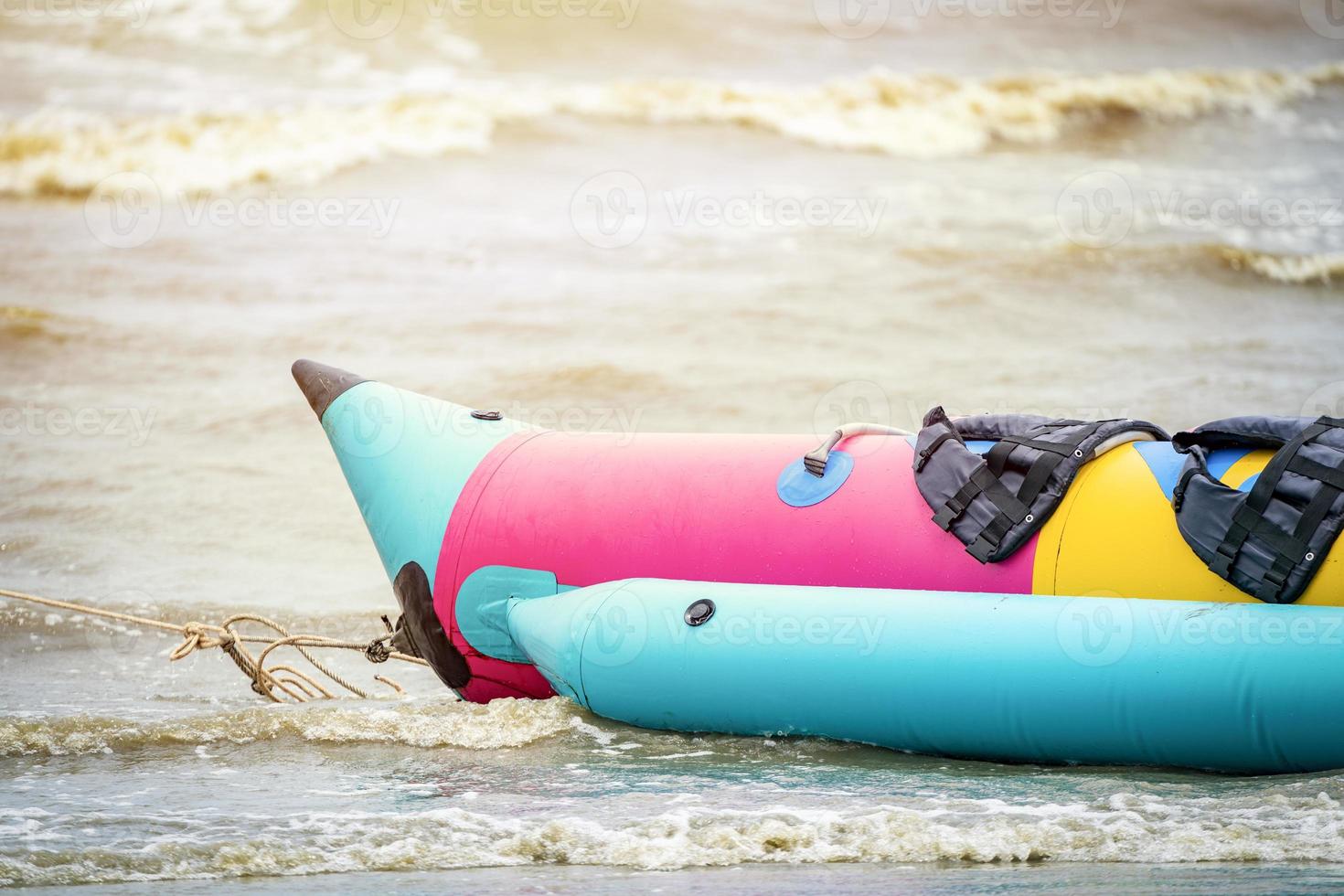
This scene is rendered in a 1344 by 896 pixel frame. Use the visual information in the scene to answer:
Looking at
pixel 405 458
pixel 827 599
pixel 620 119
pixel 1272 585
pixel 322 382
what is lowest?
pixel 827 599

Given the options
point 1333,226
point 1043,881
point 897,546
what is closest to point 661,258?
point 1333,226

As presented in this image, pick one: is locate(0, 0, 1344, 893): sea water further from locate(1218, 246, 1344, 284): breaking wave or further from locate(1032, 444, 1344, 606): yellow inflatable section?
locate(1032, 444, 1344, 606): yellow inflatable section

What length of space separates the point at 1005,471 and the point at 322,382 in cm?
180

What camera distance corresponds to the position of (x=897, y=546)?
297 cm

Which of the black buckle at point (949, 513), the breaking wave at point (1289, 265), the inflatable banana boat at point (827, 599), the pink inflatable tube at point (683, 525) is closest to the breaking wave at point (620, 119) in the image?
the breaking wave at point (1289, 265)

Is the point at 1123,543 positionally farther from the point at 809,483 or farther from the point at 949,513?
the point at 809,483

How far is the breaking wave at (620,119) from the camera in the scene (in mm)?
10703

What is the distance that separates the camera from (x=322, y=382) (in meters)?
3.63

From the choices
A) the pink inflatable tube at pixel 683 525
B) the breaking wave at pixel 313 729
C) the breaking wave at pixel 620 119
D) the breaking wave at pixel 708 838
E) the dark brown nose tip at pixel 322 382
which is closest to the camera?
the breaking wave at pixel 708 838

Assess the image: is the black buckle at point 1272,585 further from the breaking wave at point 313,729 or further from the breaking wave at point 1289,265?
the breaking wave at point 1289,265

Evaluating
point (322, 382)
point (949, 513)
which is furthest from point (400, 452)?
point (949, 513)

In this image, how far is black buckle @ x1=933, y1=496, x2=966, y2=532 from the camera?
9.57ft

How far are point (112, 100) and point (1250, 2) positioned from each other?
9978 mm

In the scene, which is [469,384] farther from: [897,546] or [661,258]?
[897,546]
